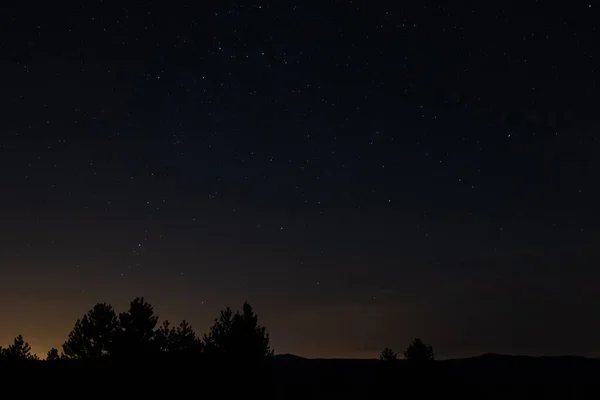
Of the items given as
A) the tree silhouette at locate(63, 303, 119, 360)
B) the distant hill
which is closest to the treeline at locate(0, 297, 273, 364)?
the tree silhouette at locate(63, 303, 119, 360)

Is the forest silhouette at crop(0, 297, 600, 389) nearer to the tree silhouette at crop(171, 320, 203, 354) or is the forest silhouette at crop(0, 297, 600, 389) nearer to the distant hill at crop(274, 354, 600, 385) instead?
the tree silhouette at crop(171, 320, 203, 354)

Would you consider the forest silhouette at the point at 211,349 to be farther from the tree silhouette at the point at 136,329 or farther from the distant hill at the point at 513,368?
the distant hill at the point at 513,368

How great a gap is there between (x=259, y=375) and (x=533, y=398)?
5066 cm

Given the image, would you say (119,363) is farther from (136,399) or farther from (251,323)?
(251,323)

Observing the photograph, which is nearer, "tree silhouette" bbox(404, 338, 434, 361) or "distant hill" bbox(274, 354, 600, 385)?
"tree silhouette" bbox(404, 338, 434, 361)

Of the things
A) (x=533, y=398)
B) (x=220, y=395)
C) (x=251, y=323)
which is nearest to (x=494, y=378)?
(x=533, y=398)

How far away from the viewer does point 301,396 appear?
2792cm

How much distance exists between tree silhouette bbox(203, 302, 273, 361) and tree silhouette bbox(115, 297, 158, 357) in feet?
13.5

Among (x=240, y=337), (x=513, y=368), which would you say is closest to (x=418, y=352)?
(x=240, y=337)

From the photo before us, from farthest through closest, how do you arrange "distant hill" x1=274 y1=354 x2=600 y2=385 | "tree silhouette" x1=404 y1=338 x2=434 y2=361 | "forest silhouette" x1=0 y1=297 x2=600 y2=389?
"distant hill" x1=274 y1=354 x2=600 y2=385, "tree silhouette" x1=404 y1=338 x2=434 y2=361, "forest silhouette" x1=0 y1=297 x2=600 y2=389

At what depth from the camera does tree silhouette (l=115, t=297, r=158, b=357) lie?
30.9m

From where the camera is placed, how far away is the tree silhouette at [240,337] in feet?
89.8

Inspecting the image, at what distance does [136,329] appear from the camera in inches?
1238

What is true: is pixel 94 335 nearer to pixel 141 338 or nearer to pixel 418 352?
pixel 141 338
